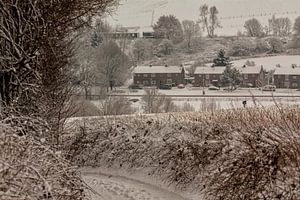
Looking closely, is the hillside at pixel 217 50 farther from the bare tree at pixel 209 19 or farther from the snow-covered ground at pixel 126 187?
the snow-covered ground at pixel 126 187

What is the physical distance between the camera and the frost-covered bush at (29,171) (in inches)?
186

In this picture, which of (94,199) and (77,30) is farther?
(77,30)

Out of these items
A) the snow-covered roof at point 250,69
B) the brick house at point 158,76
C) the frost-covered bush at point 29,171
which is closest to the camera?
the frost-covered bush at point 29,171

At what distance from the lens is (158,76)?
52.6m

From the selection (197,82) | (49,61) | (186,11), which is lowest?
(197,82)

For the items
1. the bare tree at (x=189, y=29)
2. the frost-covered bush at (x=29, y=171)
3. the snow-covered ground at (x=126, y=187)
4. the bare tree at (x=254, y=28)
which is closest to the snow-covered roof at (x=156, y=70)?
the bare tree at (x=189, y=29)

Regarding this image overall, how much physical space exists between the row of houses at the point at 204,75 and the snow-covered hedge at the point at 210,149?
108ft

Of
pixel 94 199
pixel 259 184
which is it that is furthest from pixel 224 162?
pixel 94 199

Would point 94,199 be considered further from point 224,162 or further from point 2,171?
point 2,171

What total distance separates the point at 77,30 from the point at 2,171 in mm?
6928

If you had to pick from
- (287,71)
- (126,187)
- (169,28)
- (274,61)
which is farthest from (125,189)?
(169,28)

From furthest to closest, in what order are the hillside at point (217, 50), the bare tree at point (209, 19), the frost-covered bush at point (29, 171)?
the bare tree at point (209, 19) → the hillside at point (217, 50) → the frost-covered bush at point (29, 171)

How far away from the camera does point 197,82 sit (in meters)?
52.1

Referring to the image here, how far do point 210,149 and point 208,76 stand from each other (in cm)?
4099
